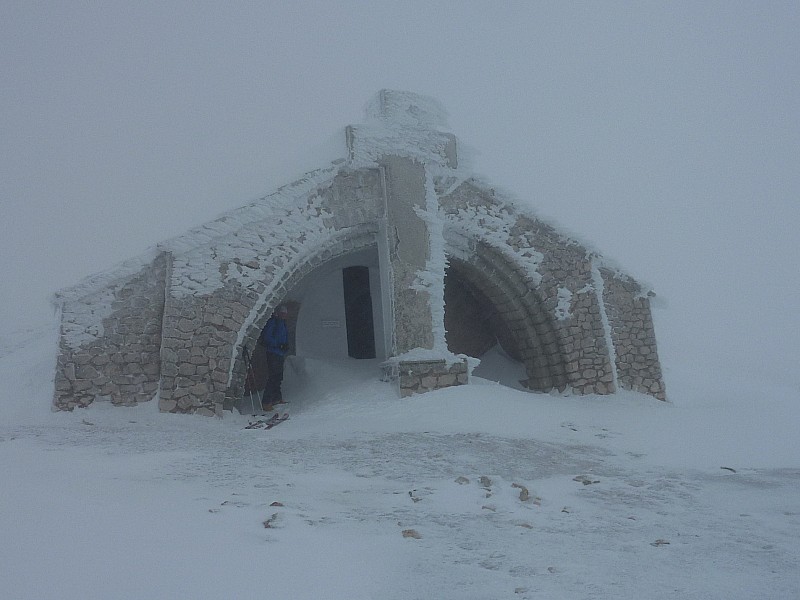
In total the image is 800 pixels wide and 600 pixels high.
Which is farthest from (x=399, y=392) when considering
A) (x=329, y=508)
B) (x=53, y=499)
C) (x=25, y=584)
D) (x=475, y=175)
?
(x=25, y=584)

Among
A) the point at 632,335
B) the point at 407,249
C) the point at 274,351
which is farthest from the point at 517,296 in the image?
the point at 274,351

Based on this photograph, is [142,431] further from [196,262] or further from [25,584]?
[25,584]

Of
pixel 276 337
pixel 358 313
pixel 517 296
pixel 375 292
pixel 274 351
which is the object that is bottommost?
pixel 274 351

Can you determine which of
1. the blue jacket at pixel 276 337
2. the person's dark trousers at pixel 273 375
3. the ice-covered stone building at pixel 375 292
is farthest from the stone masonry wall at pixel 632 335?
the person's dark trousers at pixel 273 375

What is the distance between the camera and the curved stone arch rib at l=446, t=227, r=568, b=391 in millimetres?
8617

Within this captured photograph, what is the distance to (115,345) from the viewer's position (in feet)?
21.9

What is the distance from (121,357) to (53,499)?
14.7 ft

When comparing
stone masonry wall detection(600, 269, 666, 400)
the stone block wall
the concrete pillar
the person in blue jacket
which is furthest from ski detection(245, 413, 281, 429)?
stone masonry wall detection(600, 269, 666, 400)

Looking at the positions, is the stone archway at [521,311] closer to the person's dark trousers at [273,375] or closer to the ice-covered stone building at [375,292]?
the ice-covered stone building at [375,292]

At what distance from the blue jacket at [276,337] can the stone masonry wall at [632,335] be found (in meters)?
5.08

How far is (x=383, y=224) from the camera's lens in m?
7.95

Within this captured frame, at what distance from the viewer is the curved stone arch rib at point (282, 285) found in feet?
23.4

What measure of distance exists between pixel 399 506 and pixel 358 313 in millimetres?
7393

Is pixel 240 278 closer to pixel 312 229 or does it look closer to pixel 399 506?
pixel 312 229
